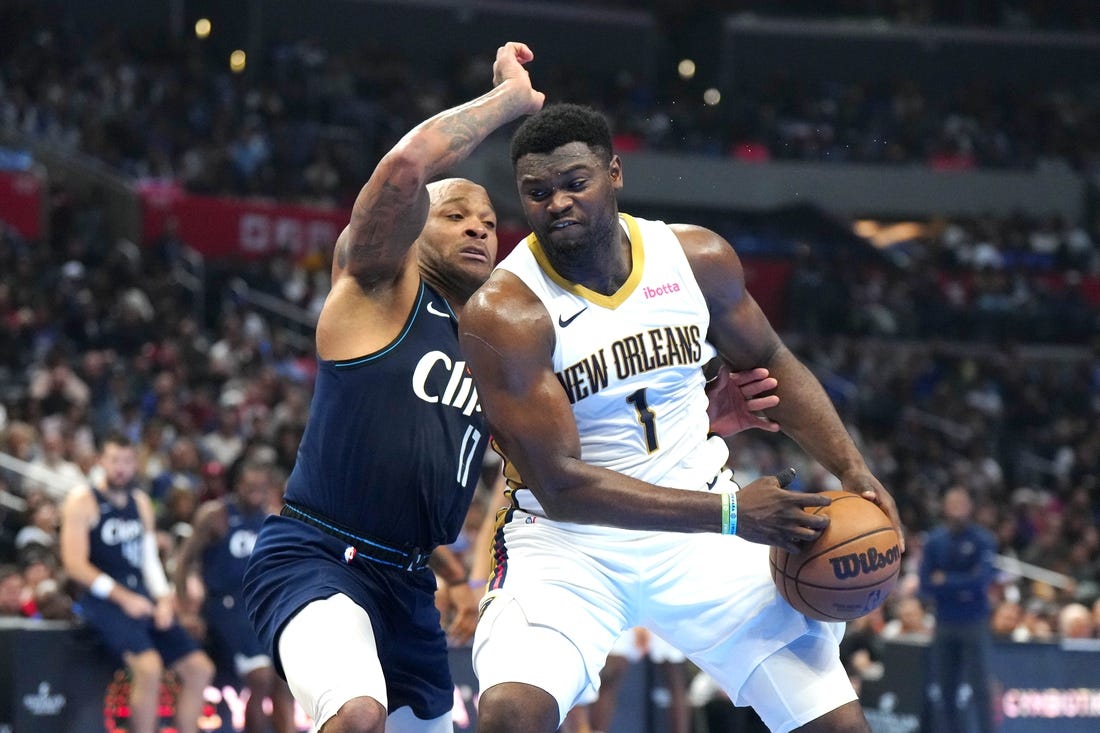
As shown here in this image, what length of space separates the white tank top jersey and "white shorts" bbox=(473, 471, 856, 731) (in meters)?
0.20

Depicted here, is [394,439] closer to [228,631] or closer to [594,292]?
[594,292]

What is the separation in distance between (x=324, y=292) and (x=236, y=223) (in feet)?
7.69

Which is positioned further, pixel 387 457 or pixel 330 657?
pixel 387 457

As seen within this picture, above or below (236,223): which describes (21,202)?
above

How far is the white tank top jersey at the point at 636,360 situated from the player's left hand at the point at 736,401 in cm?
30

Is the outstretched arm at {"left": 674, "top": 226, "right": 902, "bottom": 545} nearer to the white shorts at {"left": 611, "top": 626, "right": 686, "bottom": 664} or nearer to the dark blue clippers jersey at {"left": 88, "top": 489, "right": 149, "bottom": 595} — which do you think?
the white shorts at {"left": 611, "top": 626, "right": 686, "bottom": 664}

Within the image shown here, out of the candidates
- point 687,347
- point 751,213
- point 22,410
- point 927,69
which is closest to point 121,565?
point 22,410

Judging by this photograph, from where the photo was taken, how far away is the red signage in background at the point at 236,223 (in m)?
19.7

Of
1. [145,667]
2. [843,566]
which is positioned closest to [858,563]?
[843,566]

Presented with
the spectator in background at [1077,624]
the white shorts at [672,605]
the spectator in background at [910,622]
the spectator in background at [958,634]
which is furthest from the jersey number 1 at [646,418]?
the spectator in background at [1077,624]

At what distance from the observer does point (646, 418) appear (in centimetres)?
475

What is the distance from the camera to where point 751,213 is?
2483 cm

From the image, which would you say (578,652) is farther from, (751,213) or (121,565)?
(751,213)

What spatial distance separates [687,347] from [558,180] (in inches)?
27.0
